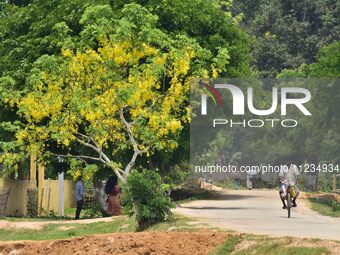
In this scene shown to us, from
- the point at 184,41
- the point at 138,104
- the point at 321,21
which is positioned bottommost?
the point at 138,104

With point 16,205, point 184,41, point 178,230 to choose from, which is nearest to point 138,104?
point 184,41

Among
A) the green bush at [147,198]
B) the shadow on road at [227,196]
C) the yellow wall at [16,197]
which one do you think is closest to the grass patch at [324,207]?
the shadow on road at [227,196]

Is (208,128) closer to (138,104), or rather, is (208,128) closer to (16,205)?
(16,205)

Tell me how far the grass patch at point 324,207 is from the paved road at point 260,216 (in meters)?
0.27

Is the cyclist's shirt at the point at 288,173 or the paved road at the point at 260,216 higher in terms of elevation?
the cyclist's shirt at the point at 288,173

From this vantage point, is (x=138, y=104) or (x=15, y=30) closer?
(x=138, y=104)

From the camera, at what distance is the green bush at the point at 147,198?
27750mm

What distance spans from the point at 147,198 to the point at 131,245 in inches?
211

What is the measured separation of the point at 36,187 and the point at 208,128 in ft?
28.6

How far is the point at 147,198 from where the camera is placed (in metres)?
28.1

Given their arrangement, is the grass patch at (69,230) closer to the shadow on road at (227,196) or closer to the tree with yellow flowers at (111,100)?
the tree with yellow flowers at (111,100)

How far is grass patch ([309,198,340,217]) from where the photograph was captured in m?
32.1

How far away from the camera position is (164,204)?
27.8m

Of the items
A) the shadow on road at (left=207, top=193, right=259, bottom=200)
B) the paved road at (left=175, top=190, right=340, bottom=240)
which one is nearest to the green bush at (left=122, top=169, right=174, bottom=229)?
the paved road at (left=175, top=190, right=340, bottom=240)
